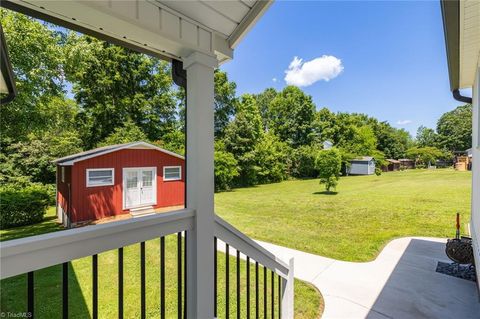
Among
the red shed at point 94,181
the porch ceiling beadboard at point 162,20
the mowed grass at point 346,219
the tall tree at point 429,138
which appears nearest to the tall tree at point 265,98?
the mowed grass at point 346,219

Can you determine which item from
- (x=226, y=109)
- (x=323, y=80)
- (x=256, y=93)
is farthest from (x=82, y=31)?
(x=323, y=80)

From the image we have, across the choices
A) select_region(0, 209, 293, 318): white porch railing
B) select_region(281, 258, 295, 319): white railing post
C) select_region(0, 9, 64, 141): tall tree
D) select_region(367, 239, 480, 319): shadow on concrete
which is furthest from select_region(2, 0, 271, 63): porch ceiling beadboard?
select_region(367, 239, 480, 319): shadow on concrete

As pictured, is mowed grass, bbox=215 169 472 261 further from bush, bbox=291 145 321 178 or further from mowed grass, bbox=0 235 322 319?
bush, bbox=291 145 321 178

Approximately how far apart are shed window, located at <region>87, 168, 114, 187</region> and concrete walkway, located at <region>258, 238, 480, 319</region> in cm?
302

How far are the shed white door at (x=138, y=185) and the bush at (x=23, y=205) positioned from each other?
0.76 metres

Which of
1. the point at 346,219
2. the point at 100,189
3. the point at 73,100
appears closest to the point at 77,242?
the point at 73,100

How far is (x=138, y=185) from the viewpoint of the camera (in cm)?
361

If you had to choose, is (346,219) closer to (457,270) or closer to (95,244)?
(457,270)

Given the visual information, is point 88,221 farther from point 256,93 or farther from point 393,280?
point 256,93

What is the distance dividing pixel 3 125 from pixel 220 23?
1.51 m

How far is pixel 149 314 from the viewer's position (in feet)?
9.45

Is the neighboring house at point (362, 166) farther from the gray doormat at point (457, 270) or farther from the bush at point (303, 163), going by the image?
the gray doormat at point (457, 270)

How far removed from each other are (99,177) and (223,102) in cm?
1561

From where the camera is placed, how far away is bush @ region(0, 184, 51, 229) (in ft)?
5.38
